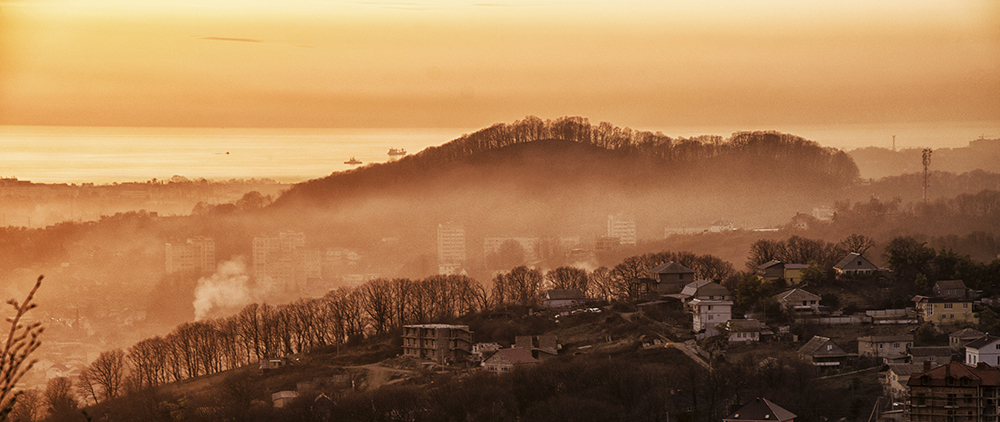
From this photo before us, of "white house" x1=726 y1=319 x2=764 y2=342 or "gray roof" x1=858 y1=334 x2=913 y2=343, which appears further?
"white house" x1=726 y1=319 x2=764 y2=342

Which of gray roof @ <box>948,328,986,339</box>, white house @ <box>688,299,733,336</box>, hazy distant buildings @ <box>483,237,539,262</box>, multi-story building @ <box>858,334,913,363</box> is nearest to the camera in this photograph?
multi-story building @ <box>858,334,913,363</box>

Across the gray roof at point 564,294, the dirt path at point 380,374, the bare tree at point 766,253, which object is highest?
the bare tree at point 766,253

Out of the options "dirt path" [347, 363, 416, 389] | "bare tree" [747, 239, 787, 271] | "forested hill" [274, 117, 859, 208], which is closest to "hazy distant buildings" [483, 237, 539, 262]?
"forested hill" [274, 117, 859, 208]

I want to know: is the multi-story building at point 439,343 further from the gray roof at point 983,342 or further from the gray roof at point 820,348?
the gray roof at point 983,342

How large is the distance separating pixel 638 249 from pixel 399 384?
157 feet

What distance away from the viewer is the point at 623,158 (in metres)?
105

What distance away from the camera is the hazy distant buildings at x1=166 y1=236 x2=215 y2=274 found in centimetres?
10512

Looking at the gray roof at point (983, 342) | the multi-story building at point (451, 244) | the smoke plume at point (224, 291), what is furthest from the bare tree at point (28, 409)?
the multi-story building at point (451, 244)

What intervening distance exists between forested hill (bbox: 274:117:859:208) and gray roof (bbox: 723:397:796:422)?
68710mm

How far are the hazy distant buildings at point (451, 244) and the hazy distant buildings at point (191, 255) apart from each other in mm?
20826

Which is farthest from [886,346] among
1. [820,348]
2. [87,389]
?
[87,389]

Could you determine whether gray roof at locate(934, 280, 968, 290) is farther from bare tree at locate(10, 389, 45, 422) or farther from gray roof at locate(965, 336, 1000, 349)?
bare tree at locate(10, 389, 45, 422)

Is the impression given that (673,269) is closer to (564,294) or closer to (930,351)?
(564,294)

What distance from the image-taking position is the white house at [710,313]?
4406 cm
